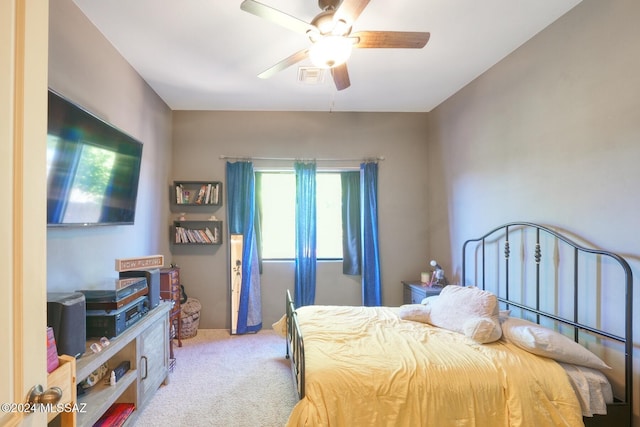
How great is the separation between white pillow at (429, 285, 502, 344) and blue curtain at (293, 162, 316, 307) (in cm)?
164

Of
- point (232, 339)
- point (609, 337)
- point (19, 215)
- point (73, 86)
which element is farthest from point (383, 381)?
point (73, 86)

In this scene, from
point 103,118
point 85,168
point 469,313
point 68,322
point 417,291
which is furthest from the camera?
point 417,291

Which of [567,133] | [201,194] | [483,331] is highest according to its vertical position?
[567,133]

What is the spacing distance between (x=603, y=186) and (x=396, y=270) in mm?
2386

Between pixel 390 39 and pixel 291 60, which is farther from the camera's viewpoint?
pixel 291 60

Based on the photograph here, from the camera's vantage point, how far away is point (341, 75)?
2113mm

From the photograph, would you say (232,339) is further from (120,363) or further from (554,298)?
(554,298)

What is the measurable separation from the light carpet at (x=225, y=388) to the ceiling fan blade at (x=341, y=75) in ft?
7.83

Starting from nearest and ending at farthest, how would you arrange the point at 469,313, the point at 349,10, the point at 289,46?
the point at 349,10, the point at 469,313, the point at 289,46

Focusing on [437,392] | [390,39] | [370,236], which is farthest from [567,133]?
[370,236]

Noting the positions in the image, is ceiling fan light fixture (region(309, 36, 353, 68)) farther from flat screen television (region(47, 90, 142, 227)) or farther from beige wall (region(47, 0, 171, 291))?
beige wall (region(47, 0, 171, 291))

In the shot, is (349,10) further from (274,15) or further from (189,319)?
(189,319)

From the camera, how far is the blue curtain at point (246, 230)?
3553 mm

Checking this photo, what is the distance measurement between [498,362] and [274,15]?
90.8 inches
